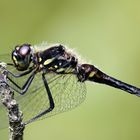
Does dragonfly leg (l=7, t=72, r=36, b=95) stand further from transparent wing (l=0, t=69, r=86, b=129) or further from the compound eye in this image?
the compound eye

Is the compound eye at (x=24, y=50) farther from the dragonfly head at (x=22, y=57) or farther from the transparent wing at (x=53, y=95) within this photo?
the transparent wing at (x=53, y=95)

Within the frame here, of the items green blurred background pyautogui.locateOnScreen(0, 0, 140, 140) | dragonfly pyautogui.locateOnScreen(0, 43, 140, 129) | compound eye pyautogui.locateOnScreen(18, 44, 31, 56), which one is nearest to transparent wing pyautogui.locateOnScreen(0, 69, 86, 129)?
dragonfly pyautogui.locateOnScreen(0, 43, 140, 129)

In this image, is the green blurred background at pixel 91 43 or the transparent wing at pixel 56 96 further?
the green blurred background at pixel 91 43

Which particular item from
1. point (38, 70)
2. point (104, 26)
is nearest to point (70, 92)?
point (38, 70)

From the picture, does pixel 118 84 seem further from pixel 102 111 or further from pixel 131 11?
pixel 131 11

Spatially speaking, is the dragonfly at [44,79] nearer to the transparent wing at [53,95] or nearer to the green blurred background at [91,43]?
the transparent wing at [53,95]

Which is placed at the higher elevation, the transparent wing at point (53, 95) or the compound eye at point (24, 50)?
the compound eye at point (24, 50)

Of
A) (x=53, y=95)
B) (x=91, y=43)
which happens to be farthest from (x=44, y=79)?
(x=91, y=43)

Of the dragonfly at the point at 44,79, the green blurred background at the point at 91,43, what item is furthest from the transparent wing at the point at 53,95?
the green blurred background at the point at 91,43

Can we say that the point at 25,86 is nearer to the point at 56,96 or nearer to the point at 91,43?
the point at 56,96
